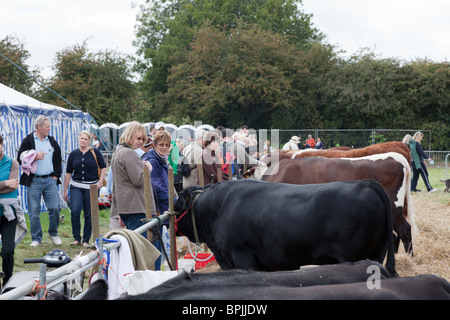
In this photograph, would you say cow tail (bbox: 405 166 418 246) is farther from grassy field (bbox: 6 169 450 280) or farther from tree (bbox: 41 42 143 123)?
tree (bbox: 41 42 143 123)

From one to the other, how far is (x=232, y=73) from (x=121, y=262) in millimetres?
33180

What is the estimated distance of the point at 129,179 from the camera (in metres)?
5.50

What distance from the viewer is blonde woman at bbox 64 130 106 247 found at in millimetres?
7887

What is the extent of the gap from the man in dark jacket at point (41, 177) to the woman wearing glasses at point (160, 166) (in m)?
2.73

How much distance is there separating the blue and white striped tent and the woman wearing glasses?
187 inches

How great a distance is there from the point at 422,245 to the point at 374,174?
150 cm

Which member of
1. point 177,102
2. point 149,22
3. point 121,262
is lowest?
point 121,262

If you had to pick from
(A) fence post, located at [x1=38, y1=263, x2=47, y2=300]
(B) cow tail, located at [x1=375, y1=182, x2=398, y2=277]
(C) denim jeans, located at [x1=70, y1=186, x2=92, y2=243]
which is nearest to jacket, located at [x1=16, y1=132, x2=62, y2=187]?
(C) denim jeans, located at [x1=70, y1=186, x2=92, y2=243]

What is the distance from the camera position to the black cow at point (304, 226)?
4781 millimetres

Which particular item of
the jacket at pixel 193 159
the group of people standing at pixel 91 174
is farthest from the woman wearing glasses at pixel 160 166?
the jacket at pixel 193 159

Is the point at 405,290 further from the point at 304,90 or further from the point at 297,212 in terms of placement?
the point at 304,90

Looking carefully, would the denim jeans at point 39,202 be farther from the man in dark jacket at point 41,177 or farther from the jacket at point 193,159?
the jacket at point 193,159
